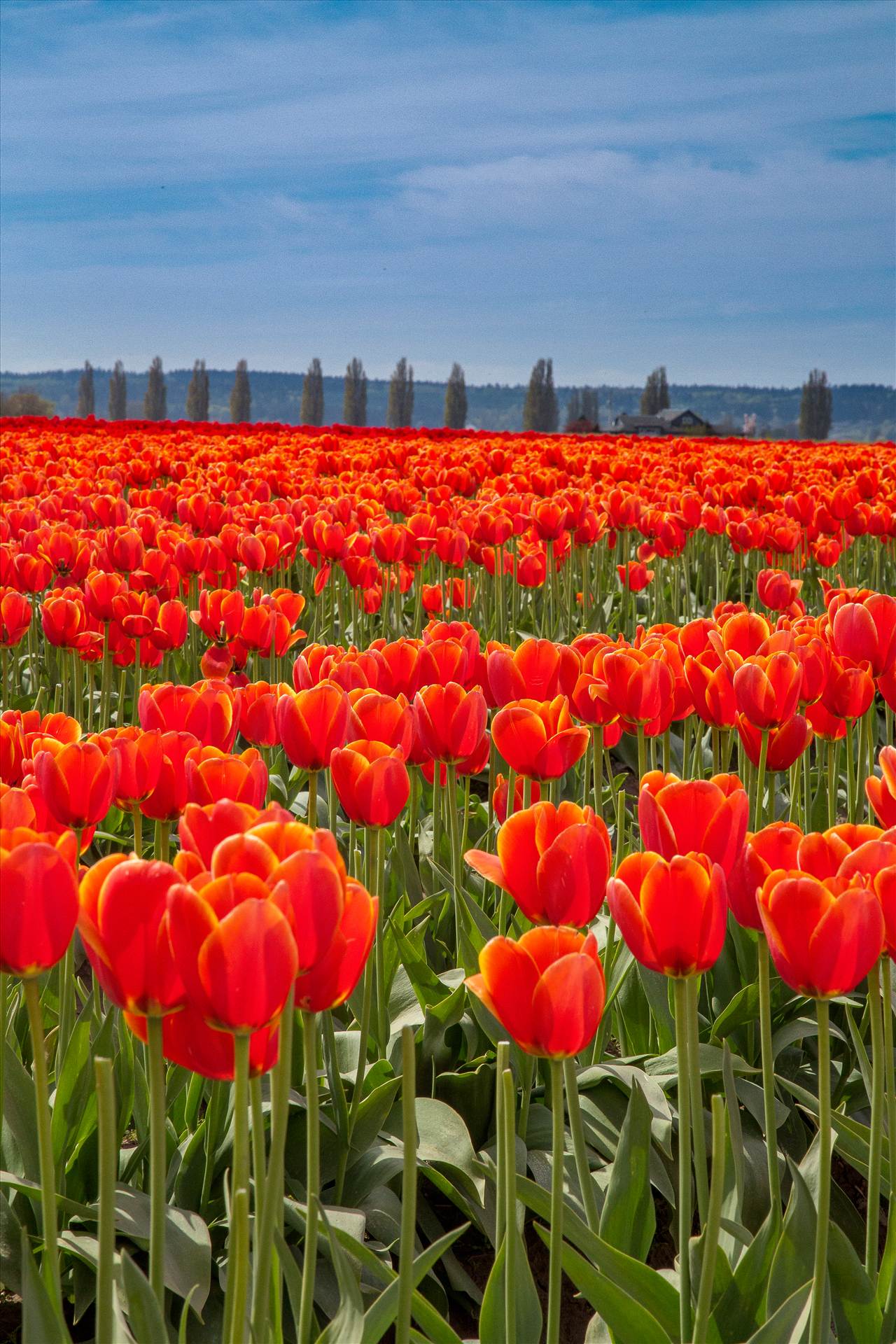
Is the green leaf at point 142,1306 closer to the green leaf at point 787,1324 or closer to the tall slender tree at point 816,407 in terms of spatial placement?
the green leaf at point 787,1324

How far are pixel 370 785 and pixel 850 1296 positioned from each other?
979 mm

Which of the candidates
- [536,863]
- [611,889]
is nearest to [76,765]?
[536,863]

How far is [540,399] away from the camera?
331ft

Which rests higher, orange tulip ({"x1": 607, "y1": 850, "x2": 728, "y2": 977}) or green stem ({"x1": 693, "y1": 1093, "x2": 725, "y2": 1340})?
orange tulip ({"x1": 607, "y1": 850, "x2": 728, "y2": 977})

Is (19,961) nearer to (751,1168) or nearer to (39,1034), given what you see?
(39,1034)

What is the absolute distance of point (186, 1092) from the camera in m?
2.19

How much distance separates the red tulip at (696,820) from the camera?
1.49 m

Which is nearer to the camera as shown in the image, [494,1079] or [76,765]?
[76,765]

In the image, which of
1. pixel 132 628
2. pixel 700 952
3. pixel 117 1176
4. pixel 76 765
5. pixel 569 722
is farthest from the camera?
pixel 132 628

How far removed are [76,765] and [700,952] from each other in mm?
961

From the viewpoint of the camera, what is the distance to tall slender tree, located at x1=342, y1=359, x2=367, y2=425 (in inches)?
3893

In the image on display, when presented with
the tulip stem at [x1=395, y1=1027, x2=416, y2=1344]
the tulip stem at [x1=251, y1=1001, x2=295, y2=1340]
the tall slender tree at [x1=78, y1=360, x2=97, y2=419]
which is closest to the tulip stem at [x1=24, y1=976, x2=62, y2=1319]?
the tulip stem at [x1=251, y1=1001, x2=295, y2=1340]

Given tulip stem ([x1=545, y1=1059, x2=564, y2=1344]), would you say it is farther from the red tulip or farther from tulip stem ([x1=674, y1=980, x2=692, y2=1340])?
the red tulip

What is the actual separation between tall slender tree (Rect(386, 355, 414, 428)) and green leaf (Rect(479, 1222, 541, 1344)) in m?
96.0
